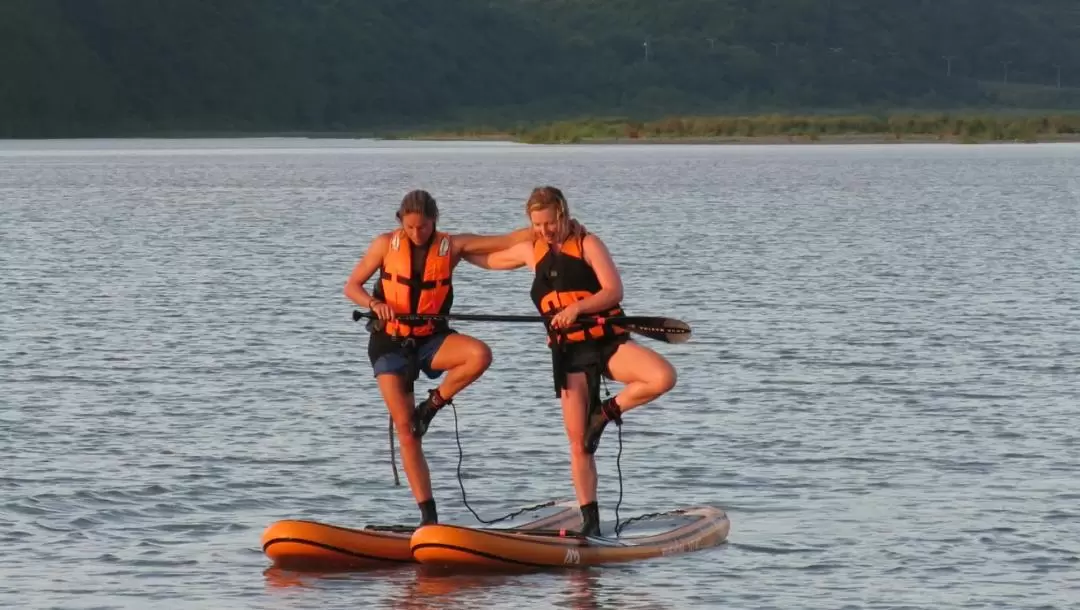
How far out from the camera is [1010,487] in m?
18.4

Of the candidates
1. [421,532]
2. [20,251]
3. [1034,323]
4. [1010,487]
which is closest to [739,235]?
[20,251]

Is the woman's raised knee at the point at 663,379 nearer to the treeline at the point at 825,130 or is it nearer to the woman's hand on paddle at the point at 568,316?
the woman's hand on paddle at the point at 568,316

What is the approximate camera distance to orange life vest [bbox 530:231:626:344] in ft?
49.0

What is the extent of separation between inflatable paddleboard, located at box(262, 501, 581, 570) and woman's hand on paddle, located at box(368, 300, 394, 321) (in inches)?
59.3

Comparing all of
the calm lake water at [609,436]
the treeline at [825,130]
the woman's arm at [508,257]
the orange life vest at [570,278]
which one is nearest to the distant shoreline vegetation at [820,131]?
the treeline at [825,130]

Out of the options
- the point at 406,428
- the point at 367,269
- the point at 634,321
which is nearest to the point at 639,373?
the point at 634,321

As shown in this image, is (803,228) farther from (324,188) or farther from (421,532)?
(421,532)

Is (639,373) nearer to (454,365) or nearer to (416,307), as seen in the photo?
(454,365)

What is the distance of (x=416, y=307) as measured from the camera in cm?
1515

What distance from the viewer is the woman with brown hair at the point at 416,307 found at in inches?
593

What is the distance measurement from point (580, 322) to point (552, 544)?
1645 millimetres

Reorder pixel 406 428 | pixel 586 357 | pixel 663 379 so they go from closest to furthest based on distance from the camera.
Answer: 1. pixel 663 379
2. pixel 586 357
3. pixel 406 428

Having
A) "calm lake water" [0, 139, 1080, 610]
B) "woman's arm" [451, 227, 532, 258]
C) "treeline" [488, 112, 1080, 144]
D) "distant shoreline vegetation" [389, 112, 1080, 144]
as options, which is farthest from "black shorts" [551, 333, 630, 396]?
"treeline" [488, 112, 1080, 144]

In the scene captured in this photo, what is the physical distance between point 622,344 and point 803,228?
52542 mm
